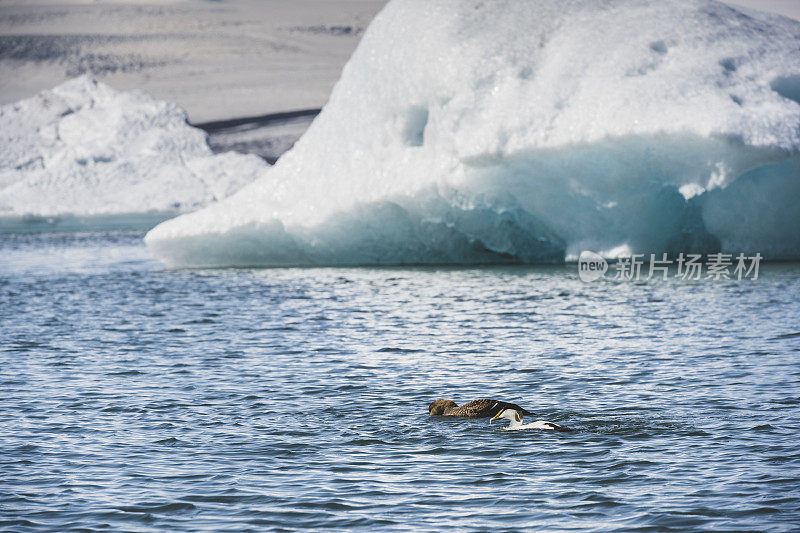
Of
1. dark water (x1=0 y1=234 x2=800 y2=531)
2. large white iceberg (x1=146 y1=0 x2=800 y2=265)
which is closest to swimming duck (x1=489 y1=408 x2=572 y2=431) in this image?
dark water (x1=0 y1=234 x2=800 y2=531)

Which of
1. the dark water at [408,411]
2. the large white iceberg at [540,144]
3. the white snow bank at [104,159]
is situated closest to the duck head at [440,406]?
the dark water at [408,411]

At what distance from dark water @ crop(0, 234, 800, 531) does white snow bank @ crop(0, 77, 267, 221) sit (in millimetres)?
59796

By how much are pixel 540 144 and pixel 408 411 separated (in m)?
12.4

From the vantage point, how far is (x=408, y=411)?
38.2ft

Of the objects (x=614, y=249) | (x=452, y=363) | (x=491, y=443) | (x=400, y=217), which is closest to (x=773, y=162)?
(x=614, y=249)

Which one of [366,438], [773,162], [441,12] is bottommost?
[366,438]

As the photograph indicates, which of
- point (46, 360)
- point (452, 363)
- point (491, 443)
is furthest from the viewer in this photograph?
point (46, 360)

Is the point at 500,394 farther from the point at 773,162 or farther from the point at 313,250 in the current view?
the point at 313,250

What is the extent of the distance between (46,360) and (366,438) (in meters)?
7.52

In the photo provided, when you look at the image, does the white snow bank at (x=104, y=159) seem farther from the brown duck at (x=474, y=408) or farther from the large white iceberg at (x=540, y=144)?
the brown duck at (x=474, y=408)

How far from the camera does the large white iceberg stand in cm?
2269

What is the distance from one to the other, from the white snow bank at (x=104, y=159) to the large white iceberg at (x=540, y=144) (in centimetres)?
5312

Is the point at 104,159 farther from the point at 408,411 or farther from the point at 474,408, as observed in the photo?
the point at 474,408

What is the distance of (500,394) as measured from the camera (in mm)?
12523
